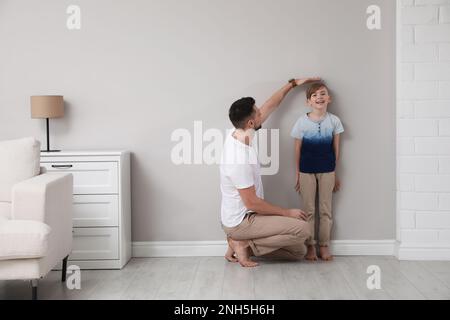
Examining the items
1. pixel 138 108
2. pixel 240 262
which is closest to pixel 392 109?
pixel 240 262

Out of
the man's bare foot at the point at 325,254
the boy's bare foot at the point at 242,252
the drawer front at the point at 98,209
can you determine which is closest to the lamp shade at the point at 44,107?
the drawer front at the point at 98,209

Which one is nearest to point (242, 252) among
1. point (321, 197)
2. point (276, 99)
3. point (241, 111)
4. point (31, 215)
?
point (321, 197)

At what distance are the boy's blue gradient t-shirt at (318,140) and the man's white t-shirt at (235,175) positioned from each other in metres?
0.44

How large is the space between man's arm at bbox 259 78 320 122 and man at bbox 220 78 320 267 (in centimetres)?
20

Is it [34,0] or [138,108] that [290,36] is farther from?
[34,0]

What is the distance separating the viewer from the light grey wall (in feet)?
15.3

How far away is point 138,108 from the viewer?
4.73 metres

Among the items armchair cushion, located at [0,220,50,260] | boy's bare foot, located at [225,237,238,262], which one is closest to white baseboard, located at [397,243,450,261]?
boy's bare foot, located at [225,237,238,262]

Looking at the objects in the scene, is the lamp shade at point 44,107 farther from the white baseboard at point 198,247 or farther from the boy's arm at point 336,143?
the boy's arm at point 336,143

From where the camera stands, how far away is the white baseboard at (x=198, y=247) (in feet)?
15.5

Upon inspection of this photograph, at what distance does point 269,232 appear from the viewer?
4297 millimetres

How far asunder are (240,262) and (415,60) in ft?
6.16

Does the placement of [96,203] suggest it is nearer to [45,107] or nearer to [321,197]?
[45,107]

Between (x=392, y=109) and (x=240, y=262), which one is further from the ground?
(x=392, y=109)
